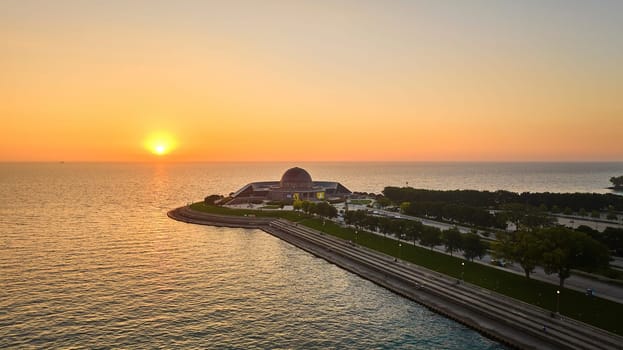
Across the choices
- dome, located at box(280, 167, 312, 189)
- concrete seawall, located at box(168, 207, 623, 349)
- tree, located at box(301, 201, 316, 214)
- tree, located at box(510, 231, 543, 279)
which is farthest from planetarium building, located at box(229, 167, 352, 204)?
tree, located at box(510, 231, 543, 279)

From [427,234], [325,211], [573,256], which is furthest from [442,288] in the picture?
[325,211]

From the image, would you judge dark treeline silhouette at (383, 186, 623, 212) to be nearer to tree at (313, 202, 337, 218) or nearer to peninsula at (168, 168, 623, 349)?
tree at (313, 202, 337, 218)

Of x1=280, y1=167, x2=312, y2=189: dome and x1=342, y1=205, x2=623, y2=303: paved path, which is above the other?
x1=280, y1=167, x2=312, y2=189: dome

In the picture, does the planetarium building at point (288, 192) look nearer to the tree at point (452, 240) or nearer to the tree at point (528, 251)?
the tree at point (452, 240)

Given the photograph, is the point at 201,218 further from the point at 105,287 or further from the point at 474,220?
the point at 474,220

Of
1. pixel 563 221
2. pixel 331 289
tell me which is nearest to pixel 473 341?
pixel 331 289

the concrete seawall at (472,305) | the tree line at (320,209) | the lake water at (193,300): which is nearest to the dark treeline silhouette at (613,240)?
the concrete seawall at (472,305)
